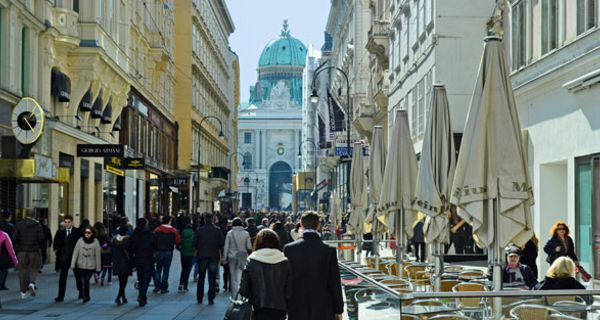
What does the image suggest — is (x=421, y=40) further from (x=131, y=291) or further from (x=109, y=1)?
(x=131, y=291)

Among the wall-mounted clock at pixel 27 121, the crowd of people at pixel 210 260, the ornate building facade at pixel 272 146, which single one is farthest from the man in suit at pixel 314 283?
the ornate building facade at pixel 272 146

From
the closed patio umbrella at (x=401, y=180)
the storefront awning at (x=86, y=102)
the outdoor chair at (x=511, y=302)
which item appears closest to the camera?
the outdoor chair at (x=511, y=302)

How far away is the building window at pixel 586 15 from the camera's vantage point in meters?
18.5

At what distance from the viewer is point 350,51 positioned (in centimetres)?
6606

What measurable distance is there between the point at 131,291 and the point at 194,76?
156 feet

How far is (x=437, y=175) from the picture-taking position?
51.2 ft

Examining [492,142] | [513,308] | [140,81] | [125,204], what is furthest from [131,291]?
[140,81]

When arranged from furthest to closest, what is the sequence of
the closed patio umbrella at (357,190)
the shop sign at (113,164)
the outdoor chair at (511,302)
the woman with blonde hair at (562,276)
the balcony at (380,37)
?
the balcony at (380,37) < the shop sign at (113,164) < the closed patio umbrella at (357,190) < the woman with blonde hair at (562,276) < the outdoor chair at (511,302)

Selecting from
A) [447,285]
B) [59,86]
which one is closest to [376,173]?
[447,285]

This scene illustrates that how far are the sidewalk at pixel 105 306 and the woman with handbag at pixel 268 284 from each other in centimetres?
688

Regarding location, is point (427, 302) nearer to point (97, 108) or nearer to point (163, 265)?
point (163, 265)

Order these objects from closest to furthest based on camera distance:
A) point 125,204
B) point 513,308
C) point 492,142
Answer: point 513,308 < point 492,142 < point 125,204

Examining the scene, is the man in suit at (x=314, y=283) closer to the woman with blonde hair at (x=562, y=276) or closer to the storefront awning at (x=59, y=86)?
the woman with blonde hair at (x=562, y=276)

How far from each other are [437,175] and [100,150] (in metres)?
17.6
